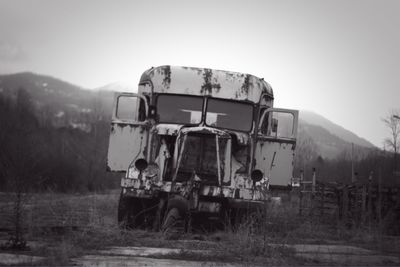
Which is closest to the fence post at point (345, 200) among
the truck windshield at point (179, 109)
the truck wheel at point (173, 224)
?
the truck windshield at point (179, 109)

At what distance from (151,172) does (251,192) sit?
2.01 m

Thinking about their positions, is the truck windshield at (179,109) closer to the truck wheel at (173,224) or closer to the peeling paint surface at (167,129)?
the peeling paint surface at (167,129)

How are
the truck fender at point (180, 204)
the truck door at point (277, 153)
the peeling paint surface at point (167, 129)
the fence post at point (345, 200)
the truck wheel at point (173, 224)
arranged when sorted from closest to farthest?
1. the truck wheel at point (173, 224)
2. the truck fender at point (180, 204)
3. the peeling paint surface at point (167, 129)
4. the truck door at point (277, 153)
5. the fence post at point (345, 200)

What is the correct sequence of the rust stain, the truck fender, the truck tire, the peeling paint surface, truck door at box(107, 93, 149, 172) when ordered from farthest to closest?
1. the rust stain
2. truck door at box(107, 93, 149, 172)
3. the peeling paint surface
4. the truck tire
5. the truck fender

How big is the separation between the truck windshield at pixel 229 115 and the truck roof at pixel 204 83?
0.53 ft

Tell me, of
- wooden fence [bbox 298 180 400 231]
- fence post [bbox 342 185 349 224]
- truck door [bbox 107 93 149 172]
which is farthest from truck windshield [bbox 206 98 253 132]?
fence post [bbox 342 185 349 224]

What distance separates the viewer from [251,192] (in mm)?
9164

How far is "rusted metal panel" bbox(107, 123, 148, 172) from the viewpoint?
1024 centimetres

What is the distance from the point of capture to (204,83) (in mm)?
10531

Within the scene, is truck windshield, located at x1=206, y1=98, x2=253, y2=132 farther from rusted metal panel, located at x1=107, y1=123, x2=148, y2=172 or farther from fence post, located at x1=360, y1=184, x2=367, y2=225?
fence post, located at x1=360, y1=184, x2=367, y2=225

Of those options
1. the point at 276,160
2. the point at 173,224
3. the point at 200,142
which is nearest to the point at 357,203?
the point at 276,160

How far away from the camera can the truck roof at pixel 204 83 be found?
10500mm

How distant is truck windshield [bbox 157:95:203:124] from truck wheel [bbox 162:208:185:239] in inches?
99.3

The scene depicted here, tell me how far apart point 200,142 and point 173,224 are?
80.3 inches
